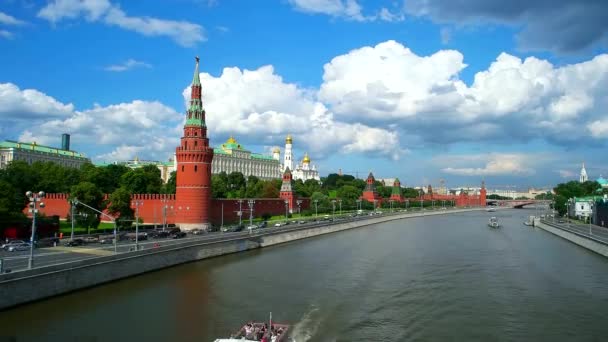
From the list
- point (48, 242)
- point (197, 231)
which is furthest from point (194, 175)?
point (48, 242)

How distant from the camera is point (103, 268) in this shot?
29.7 meters

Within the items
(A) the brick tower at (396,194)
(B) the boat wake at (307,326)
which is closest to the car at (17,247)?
(B) the boat wake at (307,326)

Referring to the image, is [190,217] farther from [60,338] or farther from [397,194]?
[397,194]

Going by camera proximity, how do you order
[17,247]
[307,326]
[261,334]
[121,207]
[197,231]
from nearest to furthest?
[261,334]
[307,326]
[17,247]
[197,231]
[121,207]

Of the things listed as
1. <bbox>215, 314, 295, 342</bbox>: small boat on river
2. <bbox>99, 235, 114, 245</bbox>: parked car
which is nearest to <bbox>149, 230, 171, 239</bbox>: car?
<bbox>99, 235, 114, 245</bbox>: parked car

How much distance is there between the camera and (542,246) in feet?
177

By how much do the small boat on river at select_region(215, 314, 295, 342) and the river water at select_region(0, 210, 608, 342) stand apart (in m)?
1.02

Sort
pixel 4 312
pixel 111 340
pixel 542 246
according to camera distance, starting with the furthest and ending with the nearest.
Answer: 1. pixel 542 246
2. pixel 4 312
3. pixel 111 340

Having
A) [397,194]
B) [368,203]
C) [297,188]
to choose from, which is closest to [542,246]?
[297,188]

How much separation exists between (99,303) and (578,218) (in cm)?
9151

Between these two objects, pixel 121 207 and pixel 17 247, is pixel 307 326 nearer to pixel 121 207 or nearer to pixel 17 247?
pixel 17 247

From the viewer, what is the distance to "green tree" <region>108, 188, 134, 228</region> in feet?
185

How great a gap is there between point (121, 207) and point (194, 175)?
8.23 meters

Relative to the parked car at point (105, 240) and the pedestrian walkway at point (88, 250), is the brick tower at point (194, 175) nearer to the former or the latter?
the parked car at point (105, 240)
